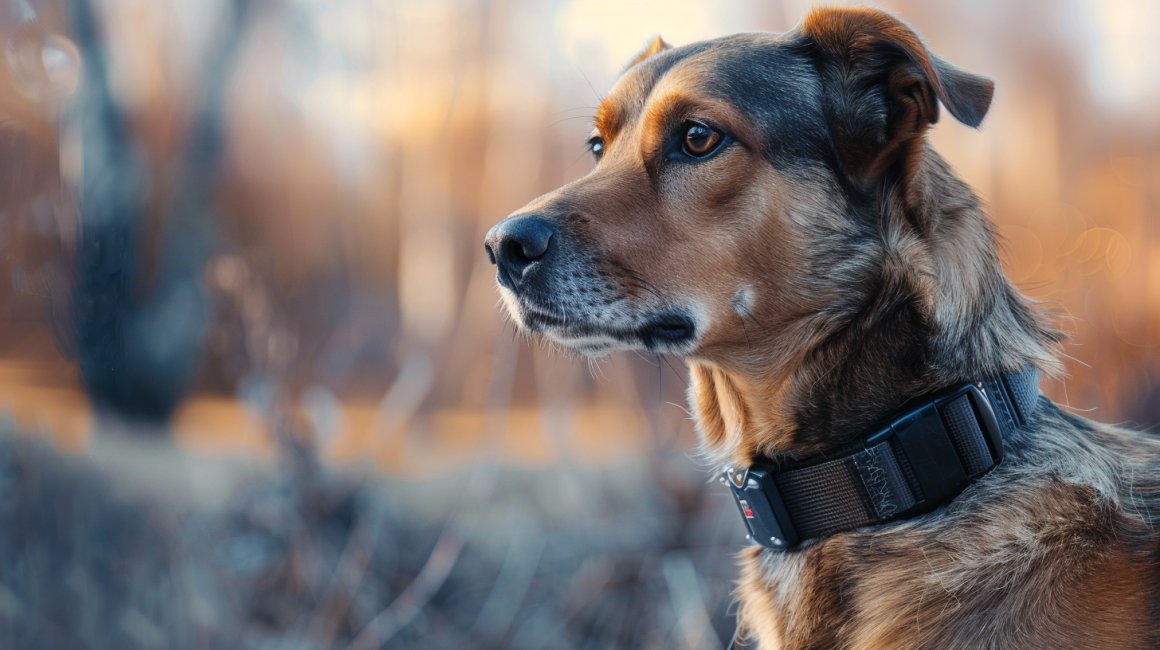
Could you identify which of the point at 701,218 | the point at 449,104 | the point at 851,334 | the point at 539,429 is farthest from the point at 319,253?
the point at 851,334

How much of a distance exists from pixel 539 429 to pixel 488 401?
31 centimetres

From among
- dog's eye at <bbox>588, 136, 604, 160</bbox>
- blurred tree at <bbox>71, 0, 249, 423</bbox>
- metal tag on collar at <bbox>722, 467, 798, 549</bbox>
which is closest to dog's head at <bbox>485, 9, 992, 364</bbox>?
metal tag on collar at <bbox>722, 467, 798, 549</bbox>

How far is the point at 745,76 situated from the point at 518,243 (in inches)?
27.8

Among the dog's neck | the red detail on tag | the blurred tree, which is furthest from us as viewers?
the blurred tree

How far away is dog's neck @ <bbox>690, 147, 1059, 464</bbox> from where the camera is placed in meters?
1.80

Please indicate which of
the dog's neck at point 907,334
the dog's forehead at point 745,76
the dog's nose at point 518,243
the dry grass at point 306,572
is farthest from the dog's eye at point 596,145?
the dry grass at point 306,572

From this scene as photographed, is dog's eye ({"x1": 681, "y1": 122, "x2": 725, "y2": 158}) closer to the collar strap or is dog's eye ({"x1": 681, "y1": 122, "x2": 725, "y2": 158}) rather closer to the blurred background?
the collar strap

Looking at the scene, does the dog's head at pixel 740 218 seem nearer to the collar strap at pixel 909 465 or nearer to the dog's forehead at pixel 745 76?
the dog's forehead at pixel 745 76

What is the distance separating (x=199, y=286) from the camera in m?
4.55

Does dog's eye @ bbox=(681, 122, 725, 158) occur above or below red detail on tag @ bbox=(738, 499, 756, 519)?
above

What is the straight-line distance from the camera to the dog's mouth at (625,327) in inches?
81.3

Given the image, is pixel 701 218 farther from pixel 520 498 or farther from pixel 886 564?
pixel 520 498

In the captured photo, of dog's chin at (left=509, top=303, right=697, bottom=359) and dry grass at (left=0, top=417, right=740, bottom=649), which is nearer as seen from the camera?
dog's chin at (left=509, top=303, right=697, bottom=359)

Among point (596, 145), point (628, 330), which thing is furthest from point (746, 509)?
point (596, 145)
